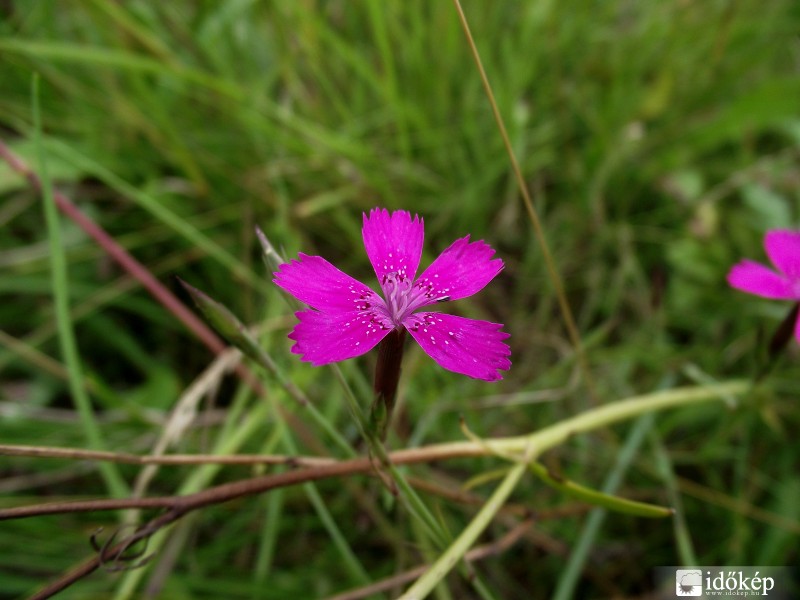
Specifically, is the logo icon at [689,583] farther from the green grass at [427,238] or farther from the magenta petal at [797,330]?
the magenta petal at [797,330]

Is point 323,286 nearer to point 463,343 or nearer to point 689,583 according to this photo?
point 463,343

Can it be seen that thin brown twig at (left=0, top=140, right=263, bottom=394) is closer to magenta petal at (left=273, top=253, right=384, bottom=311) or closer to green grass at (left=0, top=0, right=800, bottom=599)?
green grass at (left=0, top=0, right=800, bottom=599)

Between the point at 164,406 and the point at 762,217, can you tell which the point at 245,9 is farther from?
the point at 762,217

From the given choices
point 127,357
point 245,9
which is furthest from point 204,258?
point 245,9

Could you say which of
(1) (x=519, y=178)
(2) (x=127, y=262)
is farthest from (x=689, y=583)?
(2) (x=127, y=262)

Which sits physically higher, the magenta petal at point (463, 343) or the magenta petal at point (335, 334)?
the magenta petal at point (335, 334)

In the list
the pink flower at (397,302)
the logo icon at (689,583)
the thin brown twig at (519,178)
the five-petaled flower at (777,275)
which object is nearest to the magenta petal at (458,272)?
the pink flower at (397,302)
